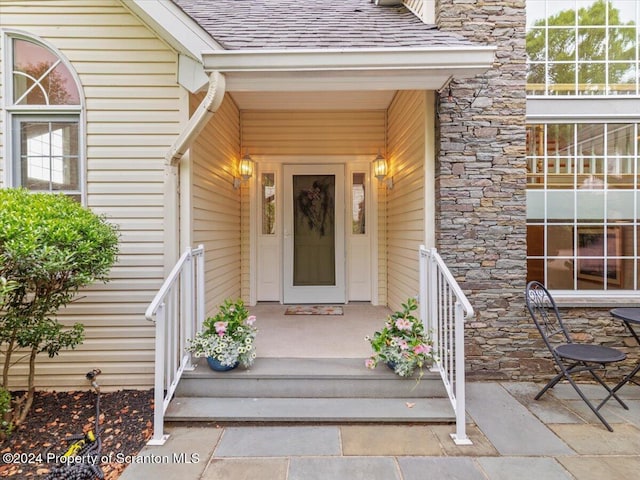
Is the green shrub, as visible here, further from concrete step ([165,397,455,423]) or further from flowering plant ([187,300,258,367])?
flowering plant ([187,300,258,367])

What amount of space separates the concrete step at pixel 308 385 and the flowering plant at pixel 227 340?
13 centimetres

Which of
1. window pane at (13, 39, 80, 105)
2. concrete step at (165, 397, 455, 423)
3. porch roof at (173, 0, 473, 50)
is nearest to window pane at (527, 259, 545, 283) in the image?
concrete step at (165, 397, 455, 423)

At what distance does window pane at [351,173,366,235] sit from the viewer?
490cm

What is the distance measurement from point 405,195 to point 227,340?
2.44 m

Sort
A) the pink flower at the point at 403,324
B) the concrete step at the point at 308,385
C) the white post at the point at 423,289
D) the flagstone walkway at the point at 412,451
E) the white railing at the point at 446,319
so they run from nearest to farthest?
the flagstone walkway at the point at 412,451 → the white railing at the point at 446,319 → the concrete step at the point at 308,385 → the pink flower at the point at 403,324 → the white post at the point at 423,289

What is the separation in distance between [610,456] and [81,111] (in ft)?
15.4

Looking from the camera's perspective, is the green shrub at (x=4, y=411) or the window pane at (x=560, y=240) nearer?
the green shrub at (x=4, y=411)

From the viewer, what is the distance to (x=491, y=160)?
310 cm

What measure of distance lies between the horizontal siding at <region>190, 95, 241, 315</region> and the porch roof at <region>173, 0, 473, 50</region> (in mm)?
754

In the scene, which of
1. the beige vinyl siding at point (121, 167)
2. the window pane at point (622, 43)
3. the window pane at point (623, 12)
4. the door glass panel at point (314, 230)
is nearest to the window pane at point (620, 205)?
the window pane at point (622, 43)

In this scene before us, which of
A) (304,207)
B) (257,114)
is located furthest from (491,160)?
(257,114)

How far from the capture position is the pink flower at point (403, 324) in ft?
8.93

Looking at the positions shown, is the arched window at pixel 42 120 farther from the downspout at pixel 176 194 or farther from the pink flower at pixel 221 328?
the pink flower at pixel 221 328

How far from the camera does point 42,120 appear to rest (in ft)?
9.92
